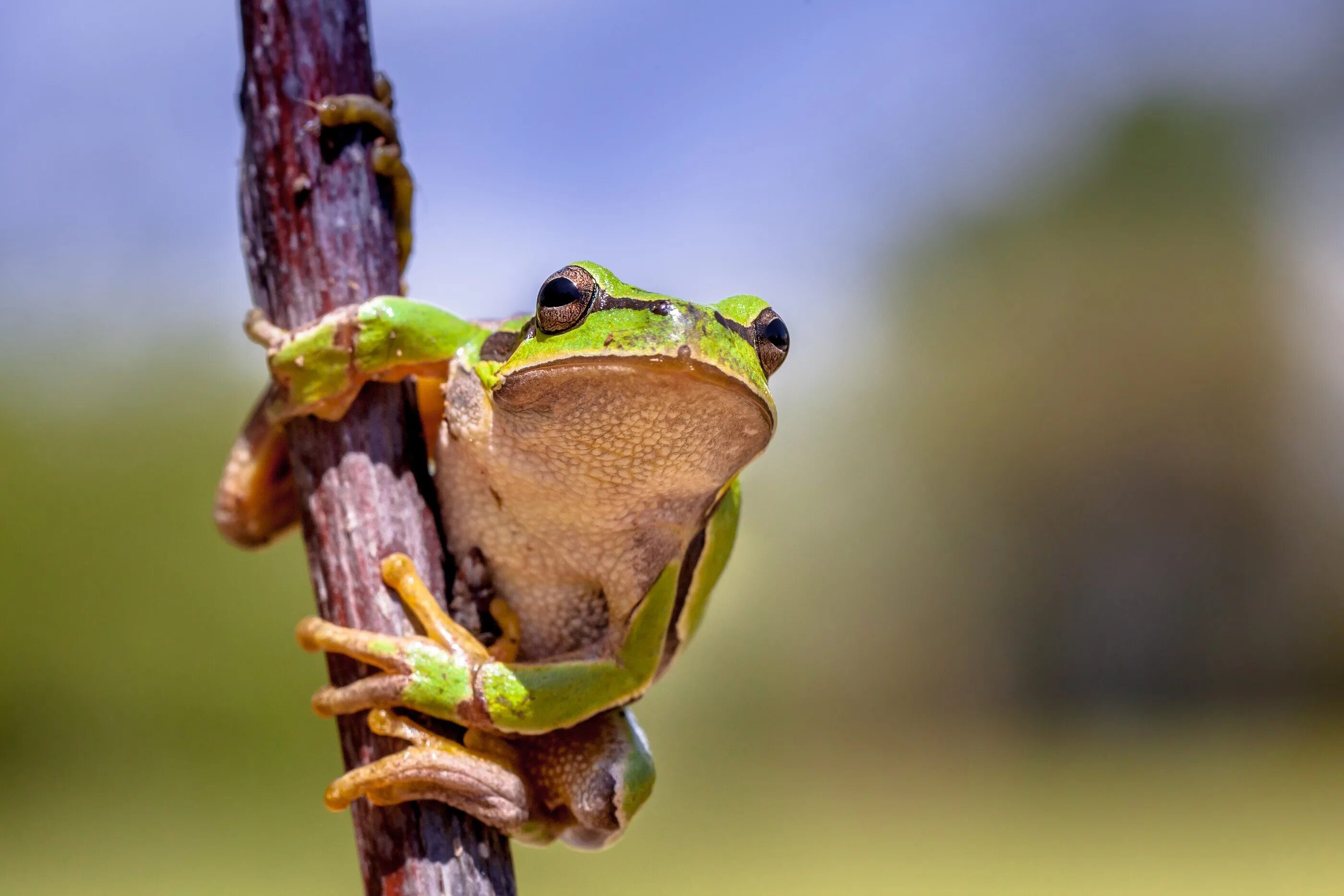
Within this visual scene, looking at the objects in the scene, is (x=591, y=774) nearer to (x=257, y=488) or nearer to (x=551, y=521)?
(x=551, y=521)

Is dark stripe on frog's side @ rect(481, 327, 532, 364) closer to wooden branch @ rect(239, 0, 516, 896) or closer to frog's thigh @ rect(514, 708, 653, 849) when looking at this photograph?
wooden branch @ rect(239, 0, 516, 896)

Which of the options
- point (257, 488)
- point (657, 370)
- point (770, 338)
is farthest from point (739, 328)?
point (257, 488)

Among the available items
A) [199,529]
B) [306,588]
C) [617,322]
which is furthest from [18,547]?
[617,322]

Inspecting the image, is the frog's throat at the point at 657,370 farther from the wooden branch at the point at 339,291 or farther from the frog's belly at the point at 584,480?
the wooden branch at the point at 339,291

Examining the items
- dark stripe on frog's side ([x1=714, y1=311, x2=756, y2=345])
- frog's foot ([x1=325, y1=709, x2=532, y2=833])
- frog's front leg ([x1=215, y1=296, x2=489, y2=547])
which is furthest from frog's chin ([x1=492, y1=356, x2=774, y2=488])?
frog's foot ([x1=325, y1=709, x2=532, y2=833])

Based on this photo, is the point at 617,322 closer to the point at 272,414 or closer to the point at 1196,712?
the point at 272,414

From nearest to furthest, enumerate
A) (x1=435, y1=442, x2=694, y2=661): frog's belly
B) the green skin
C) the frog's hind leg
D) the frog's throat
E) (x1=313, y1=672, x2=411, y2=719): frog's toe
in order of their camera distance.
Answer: the frog's throat, the green skin, (x1=313, y1=672, x2=411, y2=719): frog's toe, (x1=435, y1=442, x2=694, y2=661): frog's belly, the frog's hind leg
